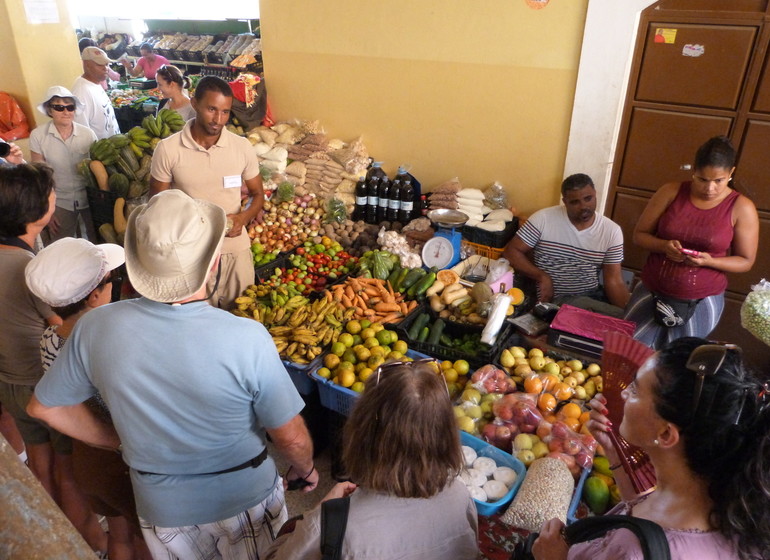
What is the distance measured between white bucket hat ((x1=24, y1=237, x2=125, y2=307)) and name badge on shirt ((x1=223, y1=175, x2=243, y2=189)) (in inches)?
62.8

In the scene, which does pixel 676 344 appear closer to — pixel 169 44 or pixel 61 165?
pixel 61 165

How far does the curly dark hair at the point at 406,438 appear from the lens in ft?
4.56

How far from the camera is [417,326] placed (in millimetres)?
3521

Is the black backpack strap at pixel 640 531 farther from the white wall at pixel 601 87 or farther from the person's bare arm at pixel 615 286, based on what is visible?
the white wall at pixel 601 87

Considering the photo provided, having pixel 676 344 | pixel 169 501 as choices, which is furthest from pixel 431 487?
pixel 169 501

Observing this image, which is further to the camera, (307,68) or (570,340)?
(307,68)

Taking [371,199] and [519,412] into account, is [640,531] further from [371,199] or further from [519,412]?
[371,199]

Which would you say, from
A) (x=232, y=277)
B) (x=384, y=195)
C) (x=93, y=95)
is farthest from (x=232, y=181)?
(x=93, y=95)

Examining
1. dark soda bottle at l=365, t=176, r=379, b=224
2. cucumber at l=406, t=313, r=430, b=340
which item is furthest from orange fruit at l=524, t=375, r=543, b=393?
dark soda bottle at l=365, t=176, r=379, b=224

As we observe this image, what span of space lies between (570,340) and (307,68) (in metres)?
4.29

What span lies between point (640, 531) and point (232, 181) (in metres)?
3.22

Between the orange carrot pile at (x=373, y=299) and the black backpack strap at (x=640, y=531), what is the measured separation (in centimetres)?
240

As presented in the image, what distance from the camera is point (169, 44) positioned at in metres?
10.7

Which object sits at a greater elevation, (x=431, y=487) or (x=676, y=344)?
(x=676, y=344)
